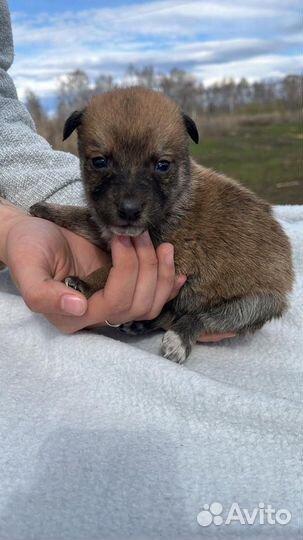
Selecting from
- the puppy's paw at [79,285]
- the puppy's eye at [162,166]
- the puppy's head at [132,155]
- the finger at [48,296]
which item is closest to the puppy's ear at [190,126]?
the puppy's head at [132,155]

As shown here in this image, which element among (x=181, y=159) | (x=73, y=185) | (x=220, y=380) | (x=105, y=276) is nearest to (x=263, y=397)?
(x=220, y=380)

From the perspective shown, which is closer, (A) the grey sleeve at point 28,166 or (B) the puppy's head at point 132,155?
(B) the puppy's head at point 132,155

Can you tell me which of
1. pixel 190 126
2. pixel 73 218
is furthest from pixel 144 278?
pixel 190 126

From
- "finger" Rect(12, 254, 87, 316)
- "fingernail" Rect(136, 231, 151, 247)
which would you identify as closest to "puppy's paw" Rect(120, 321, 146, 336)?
"fingernail" Rect(136, 231, 151, 247)

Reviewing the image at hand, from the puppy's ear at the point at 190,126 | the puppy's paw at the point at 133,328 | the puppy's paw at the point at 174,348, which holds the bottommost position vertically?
the puppy's paw at the point at 133,328

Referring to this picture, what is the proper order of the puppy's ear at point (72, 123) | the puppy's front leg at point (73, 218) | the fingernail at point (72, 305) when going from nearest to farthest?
the fingernail at point (72, 305) < the puppy's ear at point (72, 123) < the puppy's front leg at point (73, 218)

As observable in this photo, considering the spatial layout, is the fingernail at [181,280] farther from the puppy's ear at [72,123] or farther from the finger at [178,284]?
the puppy's ear at [72,123]

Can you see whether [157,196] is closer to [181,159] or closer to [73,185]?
[181,159]
